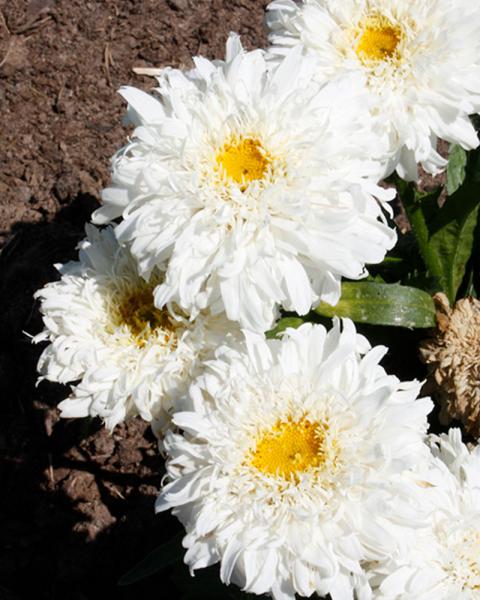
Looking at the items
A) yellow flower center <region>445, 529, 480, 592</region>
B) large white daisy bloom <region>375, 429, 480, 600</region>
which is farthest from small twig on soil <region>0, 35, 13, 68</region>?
yellow flower center <region>445, 529, 480, 592</region>

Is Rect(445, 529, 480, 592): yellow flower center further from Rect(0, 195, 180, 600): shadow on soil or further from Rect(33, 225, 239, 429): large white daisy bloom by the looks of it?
Rect(0, 195, 180, 600): shadow on soil

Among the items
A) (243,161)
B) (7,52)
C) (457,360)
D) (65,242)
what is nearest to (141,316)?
(243,161)

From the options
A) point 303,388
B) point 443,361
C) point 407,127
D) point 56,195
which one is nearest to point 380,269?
point 443,361

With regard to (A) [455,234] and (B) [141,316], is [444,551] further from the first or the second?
(A) [455,234]

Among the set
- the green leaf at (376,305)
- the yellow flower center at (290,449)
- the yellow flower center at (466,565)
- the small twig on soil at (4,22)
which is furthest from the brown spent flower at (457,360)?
the small twig on soil at (4,22)

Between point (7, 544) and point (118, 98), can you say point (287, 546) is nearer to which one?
point (7, 544)

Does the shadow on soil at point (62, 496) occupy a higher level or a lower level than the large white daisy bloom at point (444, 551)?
lower

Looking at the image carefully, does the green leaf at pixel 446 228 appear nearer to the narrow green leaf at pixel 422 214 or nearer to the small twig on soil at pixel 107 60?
the narrow green leaf at pixel 422 214
